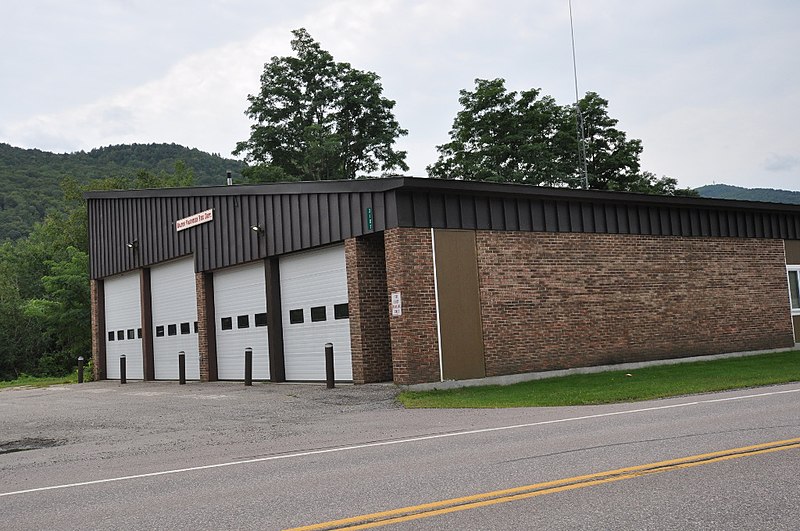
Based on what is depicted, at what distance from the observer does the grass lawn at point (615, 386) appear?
14.8 metres

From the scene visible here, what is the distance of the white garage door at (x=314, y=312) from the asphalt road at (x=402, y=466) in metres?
4.92

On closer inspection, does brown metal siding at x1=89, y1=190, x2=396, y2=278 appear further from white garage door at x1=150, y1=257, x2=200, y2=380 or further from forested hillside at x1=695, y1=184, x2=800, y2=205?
forested hillside at x1=695, y1=184, x2=800, y2=205

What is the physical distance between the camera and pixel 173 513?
6555 millimetres

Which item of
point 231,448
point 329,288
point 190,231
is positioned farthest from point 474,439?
point 190,231

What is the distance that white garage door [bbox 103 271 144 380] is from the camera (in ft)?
100

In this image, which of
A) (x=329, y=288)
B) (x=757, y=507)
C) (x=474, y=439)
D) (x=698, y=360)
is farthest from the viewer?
(x=698, y=360)

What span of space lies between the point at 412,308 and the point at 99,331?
19623mm

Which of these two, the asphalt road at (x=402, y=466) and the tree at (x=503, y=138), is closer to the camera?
the asphalt road at (x=402, y=466)

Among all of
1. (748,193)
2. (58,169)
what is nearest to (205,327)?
(58,169)

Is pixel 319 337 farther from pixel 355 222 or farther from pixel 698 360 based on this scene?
pixel 698 360

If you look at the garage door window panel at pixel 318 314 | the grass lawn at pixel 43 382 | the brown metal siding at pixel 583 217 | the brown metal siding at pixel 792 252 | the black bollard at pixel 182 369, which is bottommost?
the grass lawn at pixel 43 382

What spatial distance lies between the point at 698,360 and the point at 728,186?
120022 mm

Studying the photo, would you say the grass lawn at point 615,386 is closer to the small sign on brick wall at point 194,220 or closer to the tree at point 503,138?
the small sign on brick wall at point 194,220

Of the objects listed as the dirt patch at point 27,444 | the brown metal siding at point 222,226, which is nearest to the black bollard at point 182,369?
the brown metal siding at point 222,226
